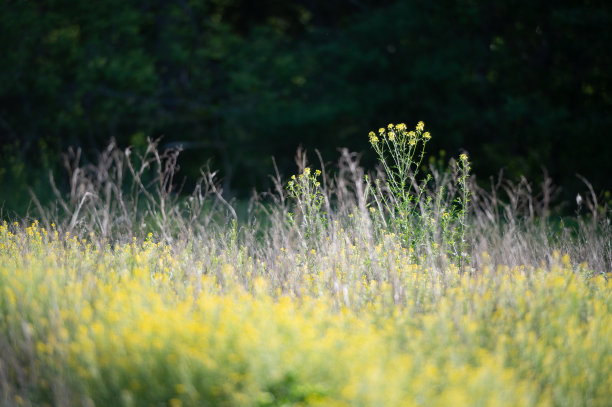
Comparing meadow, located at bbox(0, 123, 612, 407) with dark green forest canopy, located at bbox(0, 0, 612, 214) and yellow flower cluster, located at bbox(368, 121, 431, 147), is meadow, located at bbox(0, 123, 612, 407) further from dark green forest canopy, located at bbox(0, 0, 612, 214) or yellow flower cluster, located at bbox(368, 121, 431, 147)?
dark green forest canopy, located at bbox(0, 0, 612, 214)

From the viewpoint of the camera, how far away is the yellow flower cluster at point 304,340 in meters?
3.12

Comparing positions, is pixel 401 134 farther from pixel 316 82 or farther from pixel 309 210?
pixel 316 82

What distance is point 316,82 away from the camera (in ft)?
49.9

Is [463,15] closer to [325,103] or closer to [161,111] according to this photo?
[325,103]

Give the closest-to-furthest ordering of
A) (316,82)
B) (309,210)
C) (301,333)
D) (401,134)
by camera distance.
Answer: (301,333) < (309,210) < (401,134) < (316,82)

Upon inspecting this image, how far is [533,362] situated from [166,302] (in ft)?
7.90

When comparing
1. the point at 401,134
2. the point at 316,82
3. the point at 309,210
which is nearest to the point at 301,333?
the point at 309,210

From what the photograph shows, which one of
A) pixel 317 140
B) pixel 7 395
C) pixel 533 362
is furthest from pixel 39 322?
pixel 317 140

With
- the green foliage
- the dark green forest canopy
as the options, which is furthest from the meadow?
the dark green forest canopy

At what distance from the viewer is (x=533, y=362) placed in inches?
142

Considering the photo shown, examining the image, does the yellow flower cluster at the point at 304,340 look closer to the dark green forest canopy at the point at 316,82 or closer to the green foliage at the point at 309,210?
the green foliage at the point at 309,210

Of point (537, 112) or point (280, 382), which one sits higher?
point (537, 112)

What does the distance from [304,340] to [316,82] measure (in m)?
12.5

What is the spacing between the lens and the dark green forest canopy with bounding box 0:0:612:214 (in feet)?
40.2
